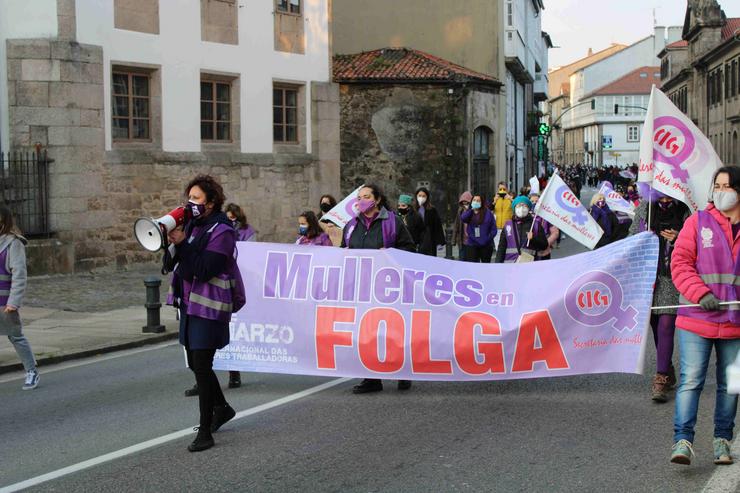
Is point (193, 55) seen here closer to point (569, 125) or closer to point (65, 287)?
point (65, 287)

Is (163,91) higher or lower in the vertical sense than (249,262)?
higher

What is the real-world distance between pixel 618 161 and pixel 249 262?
133724 millimetres

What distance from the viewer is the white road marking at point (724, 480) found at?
220 inches

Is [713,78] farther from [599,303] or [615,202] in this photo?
[599,303]

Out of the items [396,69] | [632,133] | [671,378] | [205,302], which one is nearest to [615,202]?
[671,378]

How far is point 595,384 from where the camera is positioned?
28.7 ft

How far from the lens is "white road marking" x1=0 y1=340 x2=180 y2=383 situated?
1041 cm

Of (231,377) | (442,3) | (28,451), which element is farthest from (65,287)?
(442,3)

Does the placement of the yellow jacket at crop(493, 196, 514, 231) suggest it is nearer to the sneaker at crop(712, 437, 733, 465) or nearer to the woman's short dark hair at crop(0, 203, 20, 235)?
the woman's short dark hair at crop(0, 203, 20, 235)

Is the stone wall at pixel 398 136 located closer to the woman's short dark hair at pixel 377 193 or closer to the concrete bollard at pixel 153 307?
the concrete bollard at pixel 153 307

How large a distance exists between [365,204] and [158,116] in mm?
14542

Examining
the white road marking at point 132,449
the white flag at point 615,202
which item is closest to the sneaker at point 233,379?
the white road marking at point 132,449

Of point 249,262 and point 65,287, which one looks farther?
point 65,287

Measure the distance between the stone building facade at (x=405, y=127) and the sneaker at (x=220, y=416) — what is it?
28.4m
